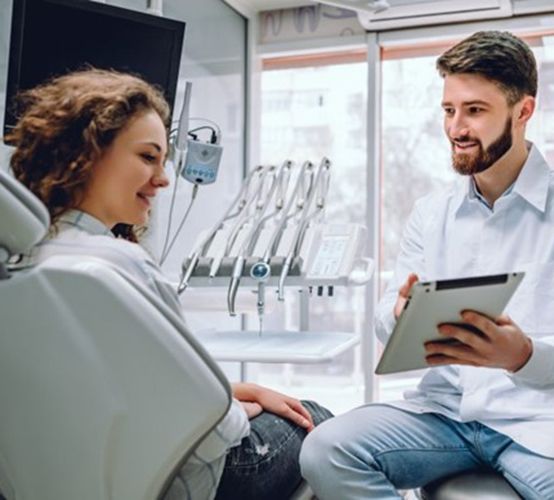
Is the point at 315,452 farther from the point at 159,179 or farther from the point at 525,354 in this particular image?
the point at 159,179

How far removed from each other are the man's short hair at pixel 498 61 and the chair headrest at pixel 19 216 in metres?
1.23

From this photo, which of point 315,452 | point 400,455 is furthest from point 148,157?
point 400,455

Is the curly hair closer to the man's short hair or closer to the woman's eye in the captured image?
the woman's eye

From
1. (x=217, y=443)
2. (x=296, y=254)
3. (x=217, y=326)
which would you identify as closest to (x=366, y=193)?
(x=217, y=326)

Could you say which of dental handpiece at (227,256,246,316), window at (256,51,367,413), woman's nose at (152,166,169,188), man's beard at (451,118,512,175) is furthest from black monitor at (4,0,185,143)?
window at (256,51,367,413)

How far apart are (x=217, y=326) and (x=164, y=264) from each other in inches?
21.5

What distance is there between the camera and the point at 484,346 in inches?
50.2

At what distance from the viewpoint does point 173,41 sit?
213cm

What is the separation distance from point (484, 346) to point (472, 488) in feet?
0.91

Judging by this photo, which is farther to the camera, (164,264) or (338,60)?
(338,60)

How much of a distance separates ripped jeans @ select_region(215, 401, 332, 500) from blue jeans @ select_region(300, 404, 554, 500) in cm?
5

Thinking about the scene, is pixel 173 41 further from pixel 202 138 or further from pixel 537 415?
pixel 537 415

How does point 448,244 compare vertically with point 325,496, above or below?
above

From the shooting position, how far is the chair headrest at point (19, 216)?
753 millimetres
